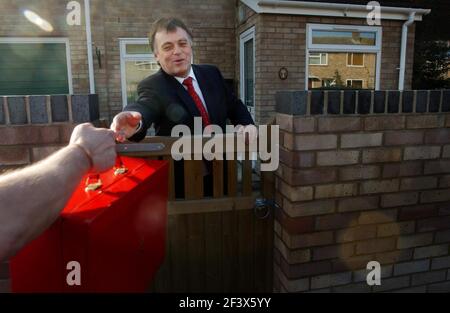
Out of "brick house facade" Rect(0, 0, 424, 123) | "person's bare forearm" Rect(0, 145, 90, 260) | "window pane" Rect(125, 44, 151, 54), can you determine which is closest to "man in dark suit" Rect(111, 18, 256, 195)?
"person's bare forearm" Rect(0, 145, 90, 260)

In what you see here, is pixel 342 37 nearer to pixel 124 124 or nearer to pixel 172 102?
pixel 172 102

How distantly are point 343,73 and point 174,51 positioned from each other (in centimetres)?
582

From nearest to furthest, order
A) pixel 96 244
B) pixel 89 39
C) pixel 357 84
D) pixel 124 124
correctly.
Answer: pixel 96 244 → pixel 124 124 → pixel 89 39 → pixel 357 84

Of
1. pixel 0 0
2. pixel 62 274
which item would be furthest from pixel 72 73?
pixel 62 274

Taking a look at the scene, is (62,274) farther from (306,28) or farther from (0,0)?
(0,0)

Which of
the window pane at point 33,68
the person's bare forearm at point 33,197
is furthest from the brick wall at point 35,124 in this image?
the window pane at point 33,68

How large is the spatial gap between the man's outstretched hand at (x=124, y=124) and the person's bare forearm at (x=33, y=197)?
405 millimetres

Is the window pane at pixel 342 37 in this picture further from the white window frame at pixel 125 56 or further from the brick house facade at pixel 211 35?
the white window frame at pixel 125 56

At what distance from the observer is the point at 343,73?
7000mm

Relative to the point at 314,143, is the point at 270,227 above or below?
below

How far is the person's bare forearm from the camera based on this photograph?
78 centimetres

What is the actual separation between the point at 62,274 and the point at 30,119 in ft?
3.31

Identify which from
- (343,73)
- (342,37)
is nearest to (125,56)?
(342,37)
